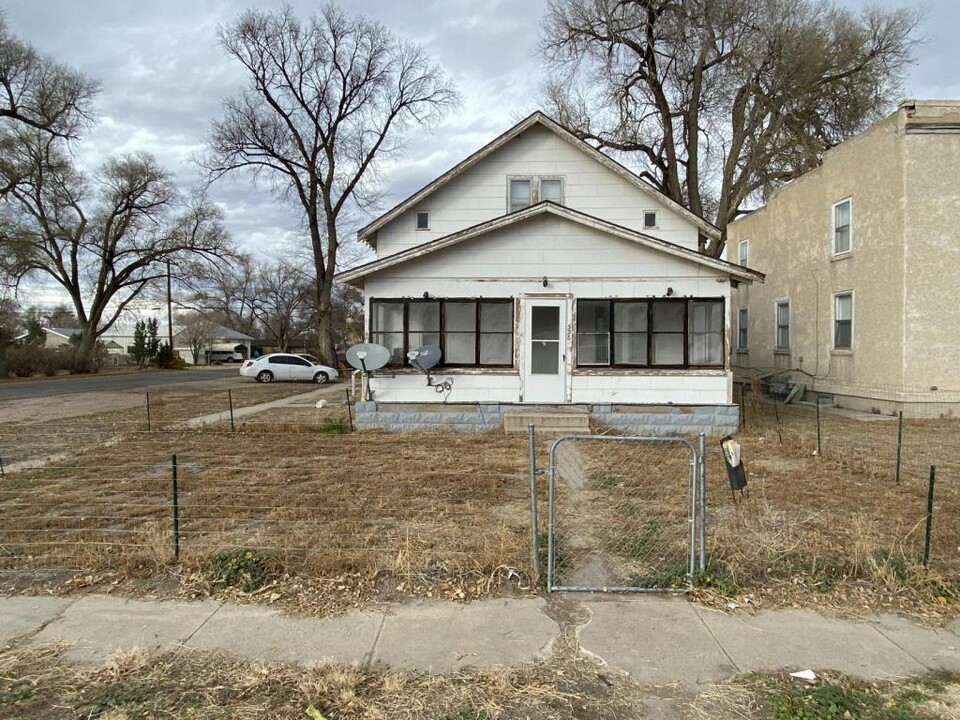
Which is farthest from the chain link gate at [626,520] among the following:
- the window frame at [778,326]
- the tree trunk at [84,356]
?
the tree trunk at [84,356]

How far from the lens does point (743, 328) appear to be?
21859 mm

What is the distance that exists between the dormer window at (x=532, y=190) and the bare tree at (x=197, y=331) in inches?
2776

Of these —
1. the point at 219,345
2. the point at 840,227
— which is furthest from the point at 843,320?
the point at 219,345

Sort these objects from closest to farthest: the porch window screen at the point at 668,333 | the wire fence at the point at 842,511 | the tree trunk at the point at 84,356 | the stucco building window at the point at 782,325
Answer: the wire fence at the point at 842,511
the porch window screen at the point at 668,333
the stucco building window at the point at 782,325
the tree trunk at the point at 84,356

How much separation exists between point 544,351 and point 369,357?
3.66 metres

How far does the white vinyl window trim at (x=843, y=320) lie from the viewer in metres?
15.4

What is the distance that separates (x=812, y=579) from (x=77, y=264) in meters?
49.7

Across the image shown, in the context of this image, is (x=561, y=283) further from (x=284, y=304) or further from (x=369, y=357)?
(x=284, y=304)

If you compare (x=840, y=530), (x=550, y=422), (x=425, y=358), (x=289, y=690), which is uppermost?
(x=425, y=358)

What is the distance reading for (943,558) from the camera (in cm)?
464

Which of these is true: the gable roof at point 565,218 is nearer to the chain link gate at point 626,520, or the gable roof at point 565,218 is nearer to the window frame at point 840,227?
the chain link gate at point 626,520

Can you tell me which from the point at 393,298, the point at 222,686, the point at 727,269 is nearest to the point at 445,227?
the point at 393,298

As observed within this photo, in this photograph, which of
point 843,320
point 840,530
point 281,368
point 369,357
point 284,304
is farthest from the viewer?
point 284,304

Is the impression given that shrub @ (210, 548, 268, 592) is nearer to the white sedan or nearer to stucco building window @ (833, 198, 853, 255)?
stucco building window @ (833, 198, 853, 255)
